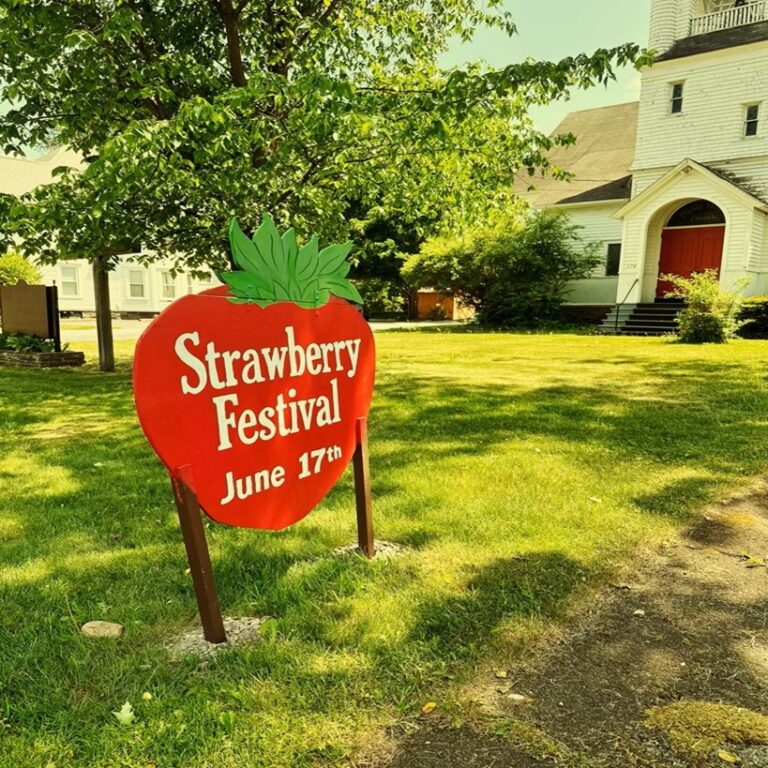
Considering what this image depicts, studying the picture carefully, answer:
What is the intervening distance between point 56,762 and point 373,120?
6066mm

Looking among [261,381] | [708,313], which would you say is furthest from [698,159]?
[261,381]

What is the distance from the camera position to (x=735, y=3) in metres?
21.0

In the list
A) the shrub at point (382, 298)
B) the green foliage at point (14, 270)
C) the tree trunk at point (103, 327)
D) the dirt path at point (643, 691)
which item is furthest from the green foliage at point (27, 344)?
the shrub at point (382, 298)

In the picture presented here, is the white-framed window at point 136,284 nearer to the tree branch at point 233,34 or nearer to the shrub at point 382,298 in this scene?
the shrub at point 382,298

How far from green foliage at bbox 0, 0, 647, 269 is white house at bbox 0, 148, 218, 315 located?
77.5 feet

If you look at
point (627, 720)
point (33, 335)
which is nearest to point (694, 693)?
point (627, 720)

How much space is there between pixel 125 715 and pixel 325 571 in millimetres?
1257

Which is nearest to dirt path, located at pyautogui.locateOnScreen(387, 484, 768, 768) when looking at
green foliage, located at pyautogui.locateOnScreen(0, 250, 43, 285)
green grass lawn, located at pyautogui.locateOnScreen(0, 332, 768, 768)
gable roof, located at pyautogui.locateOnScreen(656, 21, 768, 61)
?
green grass lawn, located at pyautogui.locateOnScreen(0, 332, 768, 768)

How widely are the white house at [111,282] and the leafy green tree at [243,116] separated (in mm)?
23665

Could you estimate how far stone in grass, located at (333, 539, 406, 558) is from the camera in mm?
3465

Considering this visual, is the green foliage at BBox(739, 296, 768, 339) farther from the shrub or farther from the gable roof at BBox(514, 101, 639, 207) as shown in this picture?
the shrub

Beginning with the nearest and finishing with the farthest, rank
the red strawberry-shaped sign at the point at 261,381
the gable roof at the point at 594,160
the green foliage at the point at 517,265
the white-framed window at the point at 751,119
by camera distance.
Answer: the red strawberry-shaped sign at the point at 261,381 < the white-framed window at the point at 751,119 < the green foliage at the point at 517,265 < the gable roof at the point at 594,160

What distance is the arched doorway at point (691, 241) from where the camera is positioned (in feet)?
67.9

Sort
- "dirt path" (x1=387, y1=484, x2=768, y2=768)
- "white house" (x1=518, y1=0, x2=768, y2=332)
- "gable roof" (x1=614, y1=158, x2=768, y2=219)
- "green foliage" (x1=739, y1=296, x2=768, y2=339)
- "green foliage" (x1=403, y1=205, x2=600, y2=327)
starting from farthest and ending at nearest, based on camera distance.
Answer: "green foliage" (x1=403, y1=205, x2=600, y2=327), "white house" (x1=518, y1=0, x2=768, y2=332), "gable roof" (x1=614, y1=158, x2=768, y2=219), "green foliage" (x1=739, y1=296, x2=768, y2=339), "dirt path" (x1=387, y1=484, x2=768, y2=768)
